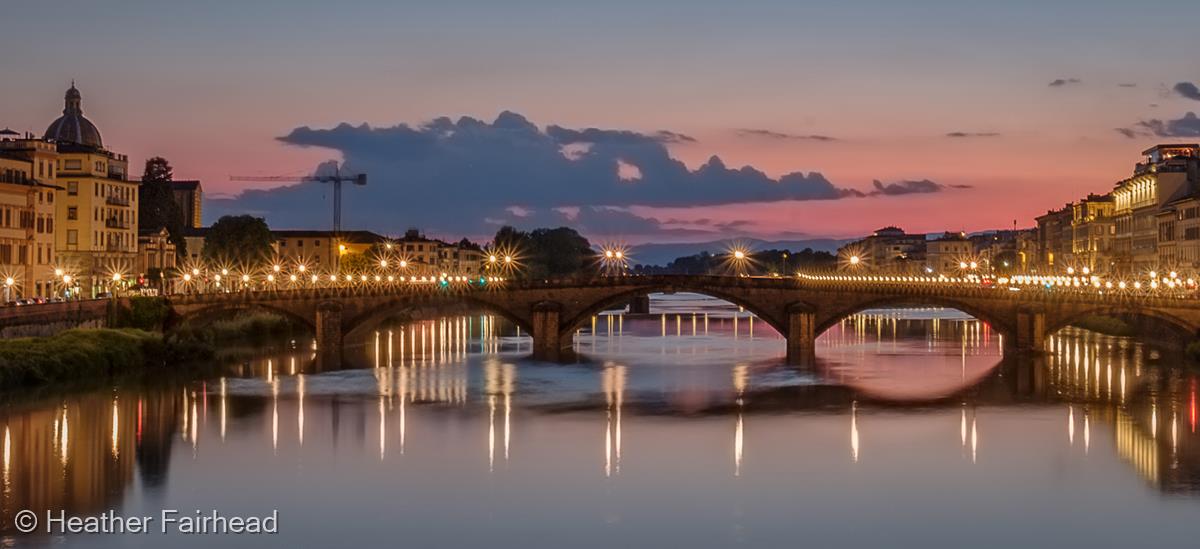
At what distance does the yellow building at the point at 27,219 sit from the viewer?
74312 millimetres

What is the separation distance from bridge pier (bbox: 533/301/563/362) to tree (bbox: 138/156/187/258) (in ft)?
142

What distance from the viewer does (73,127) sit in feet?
321

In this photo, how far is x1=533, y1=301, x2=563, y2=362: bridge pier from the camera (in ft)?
276

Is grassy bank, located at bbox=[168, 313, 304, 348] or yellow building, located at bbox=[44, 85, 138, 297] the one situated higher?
yellow building, located at bbox=[44, 85, 138, 297]

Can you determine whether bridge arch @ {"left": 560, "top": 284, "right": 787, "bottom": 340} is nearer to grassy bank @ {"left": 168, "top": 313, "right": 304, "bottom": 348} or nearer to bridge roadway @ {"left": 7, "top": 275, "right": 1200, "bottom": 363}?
bridge roadway @ {"left": 7, "top": 275, "right": 1200, "bottom": 363}

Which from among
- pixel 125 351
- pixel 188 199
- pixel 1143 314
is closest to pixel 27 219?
pixel 125 351

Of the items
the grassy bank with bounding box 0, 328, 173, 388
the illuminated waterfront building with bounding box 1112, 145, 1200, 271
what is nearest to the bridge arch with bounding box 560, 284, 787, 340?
the grassy bank with bounding box 0, 328, 173, 388

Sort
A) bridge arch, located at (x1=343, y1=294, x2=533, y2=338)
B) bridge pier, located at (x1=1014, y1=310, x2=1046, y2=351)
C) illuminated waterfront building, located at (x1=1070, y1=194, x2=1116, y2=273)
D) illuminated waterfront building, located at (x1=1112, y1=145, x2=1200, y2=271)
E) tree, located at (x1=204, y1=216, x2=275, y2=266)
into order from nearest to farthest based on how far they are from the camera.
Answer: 1. bridge pier, located at (x1=1014, y1=310, x2=1046, y2=351)
2. bridge arch, located at (x1=343, y1=294, x2=533, y2=338)
3. illuminated waterfront building, located at (x1=1112, y1=145, x2=1200, y2=271)
4. tree, located at (x1=204, y1=216, x2=275, y2=266)
5. illuminated waterfront building, located at (x1=1070, y1=194, x2=1116, y2=273)

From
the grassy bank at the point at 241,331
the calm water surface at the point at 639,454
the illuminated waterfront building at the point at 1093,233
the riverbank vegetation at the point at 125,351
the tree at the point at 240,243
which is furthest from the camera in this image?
the illuminated waterfront building at the point at 1093,233

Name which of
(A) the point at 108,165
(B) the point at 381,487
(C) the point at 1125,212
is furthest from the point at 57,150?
(C) the point at 1125,212

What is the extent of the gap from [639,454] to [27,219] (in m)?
46.1

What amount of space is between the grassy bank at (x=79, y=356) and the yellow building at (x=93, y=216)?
16.8 meters

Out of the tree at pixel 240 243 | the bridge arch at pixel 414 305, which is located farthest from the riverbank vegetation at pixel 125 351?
the tree at pixel 240 243

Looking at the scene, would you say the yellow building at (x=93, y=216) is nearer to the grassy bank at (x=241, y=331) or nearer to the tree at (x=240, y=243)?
the grassy bank at (x=241, y=331)
